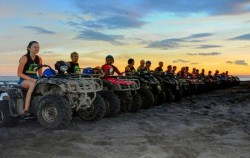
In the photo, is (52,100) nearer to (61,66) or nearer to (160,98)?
(61,66)

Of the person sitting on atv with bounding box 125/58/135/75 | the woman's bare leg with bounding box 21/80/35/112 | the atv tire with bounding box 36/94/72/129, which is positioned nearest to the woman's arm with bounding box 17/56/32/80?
the woman's bare leg with bounding box 21/80/35/112

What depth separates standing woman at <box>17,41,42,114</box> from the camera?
9148 millimetres

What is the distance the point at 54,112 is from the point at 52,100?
0.89 feet

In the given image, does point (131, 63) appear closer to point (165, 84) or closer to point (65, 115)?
point (165, 84)

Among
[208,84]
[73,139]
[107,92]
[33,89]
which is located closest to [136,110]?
[107,92]

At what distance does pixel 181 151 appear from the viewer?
637cm

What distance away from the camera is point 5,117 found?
9.33m

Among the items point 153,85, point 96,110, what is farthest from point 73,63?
point 153,85

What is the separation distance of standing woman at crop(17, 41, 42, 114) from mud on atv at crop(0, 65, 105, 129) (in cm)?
17

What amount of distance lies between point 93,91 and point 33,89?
4.30 feet

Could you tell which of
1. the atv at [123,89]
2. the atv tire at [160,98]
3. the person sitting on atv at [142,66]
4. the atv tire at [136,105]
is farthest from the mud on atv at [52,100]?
the person sitting on atv at [142,66]

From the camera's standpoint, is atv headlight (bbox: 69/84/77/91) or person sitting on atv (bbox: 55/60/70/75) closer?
atv headlight (bbox: 69/84/77/91)

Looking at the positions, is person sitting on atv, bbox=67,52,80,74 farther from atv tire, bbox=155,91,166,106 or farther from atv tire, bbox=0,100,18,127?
atv tire, bbox=155,91,166,106

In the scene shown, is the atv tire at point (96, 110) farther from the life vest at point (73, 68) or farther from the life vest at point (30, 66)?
the life vest at point (30, 66)
